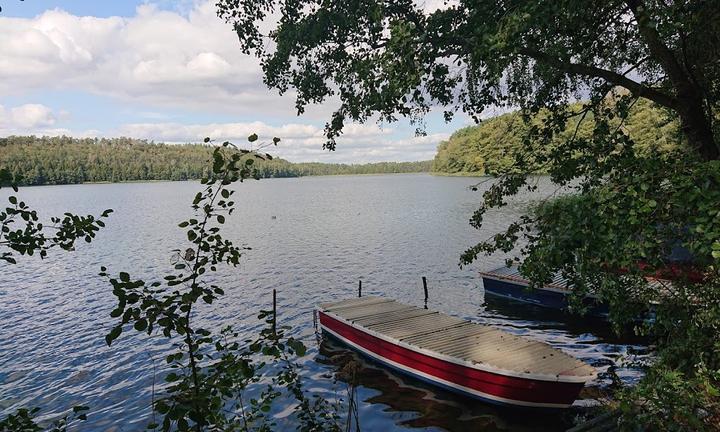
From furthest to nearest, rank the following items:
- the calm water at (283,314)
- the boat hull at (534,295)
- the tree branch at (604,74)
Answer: the boat hull at (534,295), the calm water at (283,314), the tree branch at (604,74)

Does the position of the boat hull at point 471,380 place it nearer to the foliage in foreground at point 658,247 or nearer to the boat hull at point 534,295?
the foliage in foreground at point 658,247

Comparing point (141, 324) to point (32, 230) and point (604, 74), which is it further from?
point (604, 74)

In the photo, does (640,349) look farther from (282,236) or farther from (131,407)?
(282,236)

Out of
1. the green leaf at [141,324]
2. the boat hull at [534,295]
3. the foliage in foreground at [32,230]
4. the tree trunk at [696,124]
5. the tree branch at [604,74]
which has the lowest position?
the boat hull at [534,295]

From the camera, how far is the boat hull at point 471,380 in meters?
12.4

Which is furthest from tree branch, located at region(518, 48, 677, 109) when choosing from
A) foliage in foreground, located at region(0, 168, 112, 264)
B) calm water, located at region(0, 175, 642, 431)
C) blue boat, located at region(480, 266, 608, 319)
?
blue boat, located at region(480, 266, 608, 319)

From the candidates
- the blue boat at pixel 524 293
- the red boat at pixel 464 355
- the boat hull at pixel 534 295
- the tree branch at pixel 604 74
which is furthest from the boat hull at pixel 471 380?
the boat hull at pixel 534 295

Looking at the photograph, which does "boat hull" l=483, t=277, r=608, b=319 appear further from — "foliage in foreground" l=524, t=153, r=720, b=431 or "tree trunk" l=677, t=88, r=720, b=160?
"foliage in foreground" l=524, t=153, r=720, b=431

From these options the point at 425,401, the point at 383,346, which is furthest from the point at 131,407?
the point at 425,401

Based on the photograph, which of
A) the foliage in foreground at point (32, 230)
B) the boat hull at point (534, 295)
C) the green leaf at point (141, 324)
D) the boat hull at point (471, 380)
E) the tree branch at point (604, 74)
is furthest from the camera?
the boat hull at point (534, 295)

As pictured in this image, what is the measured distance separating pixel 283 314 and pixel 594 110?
64.2 ft

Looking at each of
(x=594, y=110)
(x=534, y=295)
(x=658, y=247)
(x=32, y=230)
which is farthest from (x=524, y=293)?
(x=32, y=230)

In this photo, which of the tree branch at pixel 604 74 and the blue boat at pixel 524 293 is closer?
the tree branch at pixel 604 74

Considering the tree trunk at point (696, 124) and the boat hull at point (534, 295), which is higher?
the tree trunk at point (696, 124)
